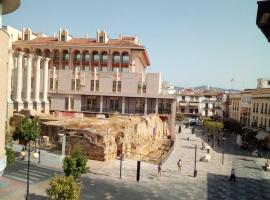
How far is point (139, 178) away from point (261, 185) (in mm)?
12339

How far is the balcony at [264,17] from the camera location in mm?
18016

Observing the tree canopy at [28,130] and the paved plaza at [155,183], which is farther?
the tree canopy at [28,130]

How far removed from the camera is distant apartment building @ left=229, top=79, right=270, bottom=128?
68.6 meters

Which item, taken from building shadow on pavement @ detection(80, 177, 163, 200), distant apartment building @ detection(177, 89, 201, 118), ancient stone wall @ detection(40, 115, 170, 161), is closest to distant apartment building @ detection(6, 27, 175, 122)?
ancient stone wall @ detection(40, 115, 170, 161)

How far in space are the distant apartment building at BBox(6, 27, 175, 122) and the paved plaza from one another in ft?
86.4

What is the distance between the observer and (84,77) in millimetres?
67438

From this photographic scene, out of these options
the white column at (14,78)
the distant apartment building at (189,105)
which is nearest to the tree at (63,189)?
the white column at (14,78)

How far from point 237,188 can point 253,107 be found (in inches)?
1936

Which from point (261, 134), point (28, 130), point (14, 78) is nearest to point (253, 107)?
point (261, 134)

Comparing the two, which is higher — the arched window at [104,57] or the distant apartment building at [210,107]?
the arched window at [104,57]

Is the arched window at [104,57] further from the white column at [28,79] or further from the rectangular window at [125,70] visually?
the white column at [28,79]

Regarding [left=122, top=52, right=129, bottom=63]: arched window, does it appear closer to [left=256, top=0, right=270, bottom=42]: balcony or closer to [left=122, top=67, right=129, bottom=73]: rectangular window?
[left=122, top=67, right=129, bottom=73]: rectangular window

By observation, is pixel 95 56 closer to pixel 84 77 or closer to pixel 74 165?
pixel 84 77

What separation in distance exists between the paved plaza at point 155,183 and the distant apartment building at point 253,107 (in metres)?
30.4
